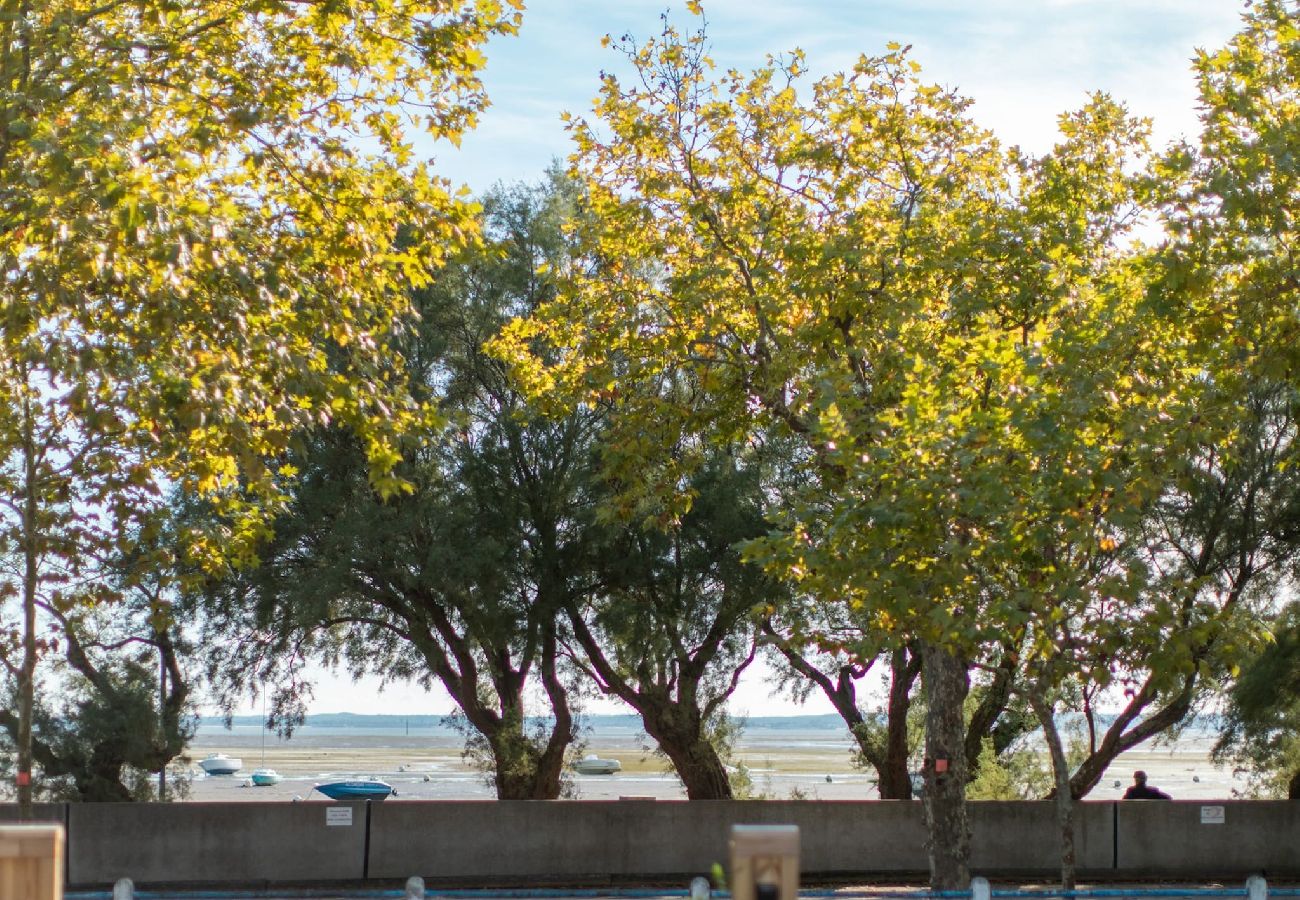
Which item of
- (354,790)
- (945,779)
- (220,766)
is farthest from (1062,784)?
(220,766)

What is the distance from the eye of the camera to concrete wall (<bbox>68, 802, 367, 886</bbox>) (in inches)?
761

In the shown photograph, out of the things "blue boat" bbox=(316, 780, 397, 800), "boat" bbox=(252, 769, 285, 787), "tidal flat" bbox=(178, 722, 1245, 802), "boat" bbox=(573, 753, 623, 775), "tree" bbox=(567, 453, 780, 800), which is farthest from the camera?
"boat" bbox=(573, 753, 623, 775)

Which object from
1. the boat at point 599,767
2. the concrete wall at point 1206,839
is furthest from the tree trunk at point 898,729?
the boat at point 599,767

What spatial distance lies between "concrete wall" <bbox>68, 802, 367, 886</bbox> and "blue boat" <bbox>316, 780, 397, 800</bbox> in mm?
31758

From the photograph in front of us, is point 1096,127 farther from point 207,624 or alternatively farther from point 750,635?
point 207,624

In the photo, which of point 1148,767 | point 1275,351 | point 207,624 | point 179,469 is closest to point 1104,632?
point 1275,351

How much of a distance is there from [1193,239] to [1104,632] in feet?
12.2

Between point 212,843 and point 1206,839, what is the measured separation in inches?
545

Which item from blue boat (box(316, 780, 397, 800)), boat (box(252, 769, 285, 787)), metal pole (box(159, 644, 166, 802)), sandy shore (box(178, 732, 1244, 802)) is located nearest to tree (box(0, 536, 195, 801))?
metal pole (box(159, 644, 166, 802))

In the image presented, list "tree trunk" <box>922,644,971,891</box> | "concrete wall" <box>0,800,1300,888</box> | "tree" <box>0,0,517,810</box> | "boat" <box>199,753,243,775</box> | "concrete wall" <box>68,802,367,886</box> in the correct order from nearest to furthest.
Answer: "tree" <box>0,0,517,810</box>
"tree trunk" <box>922,644,971,891</box>
"concrete wall" <box>68,802,367,886</box>
"concrete wall" <box>0,800,1300,888</box>
"boat" <box>199,753,243,775</box>

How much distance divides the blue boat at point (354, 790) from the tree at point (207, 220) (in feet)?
125

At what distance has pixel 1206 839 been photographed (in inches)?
835

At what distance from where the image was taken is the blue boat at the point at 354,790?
51.5 metres

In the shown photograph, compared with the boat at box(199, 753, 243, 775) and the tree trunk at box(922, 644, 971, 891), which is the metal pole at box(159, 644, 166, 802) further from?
the boat at box(199, 753, 243, 775)
